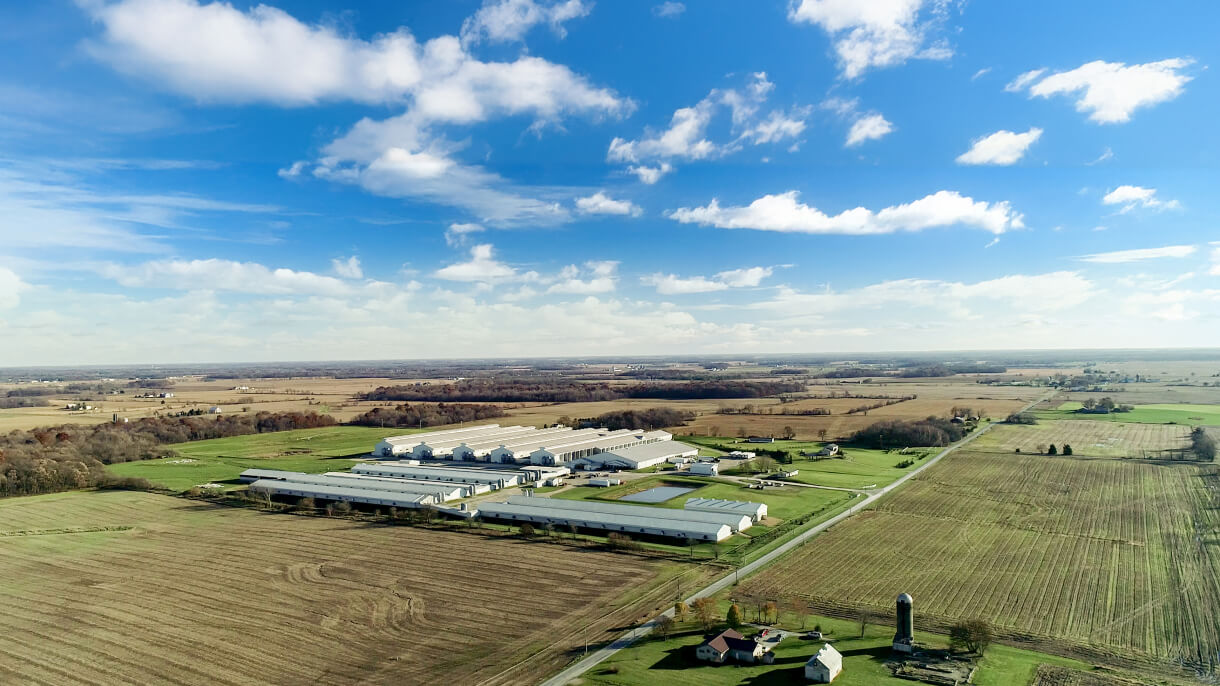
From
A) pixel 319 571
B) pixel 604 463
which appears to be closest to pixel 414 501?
pixel 319 571

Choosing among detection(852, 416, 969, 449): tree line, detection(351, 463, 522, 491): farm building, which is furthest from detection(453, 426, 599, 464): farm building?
detection(852, 416, 969, 449): tree line

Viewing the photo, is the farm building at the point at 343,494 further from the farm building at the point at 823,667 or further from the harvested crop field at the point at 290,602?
the farm building at the point at 823,667

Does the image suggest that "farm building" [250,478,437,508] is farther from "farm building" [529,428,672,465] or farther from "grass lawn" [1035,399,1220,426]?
"grass lawn" [1035,399,1220,426]

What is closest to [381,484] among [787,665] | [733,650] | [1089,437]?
[733,650]

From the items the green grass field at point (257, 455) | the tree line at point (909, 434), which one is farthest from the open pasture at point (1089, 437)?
the green grass field at point (257, 455)

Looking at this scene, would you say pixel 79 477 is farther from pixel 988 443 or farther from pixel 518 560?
pixel 988 443

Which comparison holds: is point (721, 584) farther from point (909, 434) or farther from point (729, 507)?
point (909, 434)
